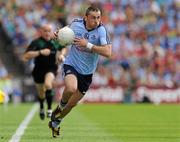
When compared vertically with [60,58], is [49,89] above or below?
below

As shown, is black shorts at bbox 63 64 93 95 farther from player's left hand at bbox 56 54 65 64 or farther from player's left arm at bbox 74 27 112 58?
player's left hand at bbox 56 54 65 64

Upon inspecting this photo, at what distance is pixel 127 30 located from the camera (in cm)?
3438

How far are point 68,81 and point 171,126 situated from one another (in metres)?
5.04

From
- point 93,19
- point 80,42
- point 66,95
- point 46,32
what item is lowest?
point 66,95

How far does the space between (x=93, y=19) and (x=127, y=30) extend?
21869 mm

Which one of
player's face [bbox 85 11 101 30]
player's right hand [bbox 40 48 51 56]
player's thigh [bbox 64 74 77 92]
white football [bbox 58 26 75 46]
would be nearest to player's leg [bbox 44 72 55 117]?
player's right hand [bbox 40 48 51 56]

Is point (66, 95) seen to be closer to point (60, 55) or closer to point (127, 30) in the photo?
point (60, 55)

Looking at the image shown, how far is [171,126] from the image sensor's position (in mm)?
17047

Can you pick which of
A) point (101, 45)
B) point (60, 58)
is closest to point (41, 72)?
point (60, 58)

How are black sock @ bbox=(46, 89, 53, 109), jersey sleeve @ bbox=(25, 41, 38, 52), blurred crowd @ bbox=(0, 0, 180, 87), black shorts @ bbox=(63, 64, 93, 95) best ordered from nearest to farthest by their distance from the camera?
black shorts @ bbox=(63, 64, 93, 95)
black sock @ bbox=(46, 89, 53, 109)
jersey sleeve @ bbox=(25, 41, 38, 52)
blurred crowd @ bbox=(0, 0, 180, 87)

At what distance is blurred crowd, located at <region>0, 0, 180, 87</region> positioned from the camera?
3216cm

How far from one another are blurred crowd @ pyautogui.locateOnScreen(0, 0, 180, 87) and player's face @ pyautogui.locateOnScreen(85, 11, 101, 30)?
61.3 feet

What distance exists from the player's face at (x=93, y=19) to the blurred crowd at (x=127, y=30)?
61.3ft

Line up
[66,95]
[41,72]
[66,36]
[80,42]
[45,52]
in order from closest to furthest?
[80,42], [66,36], [66,95], [45,52], [41,72]
